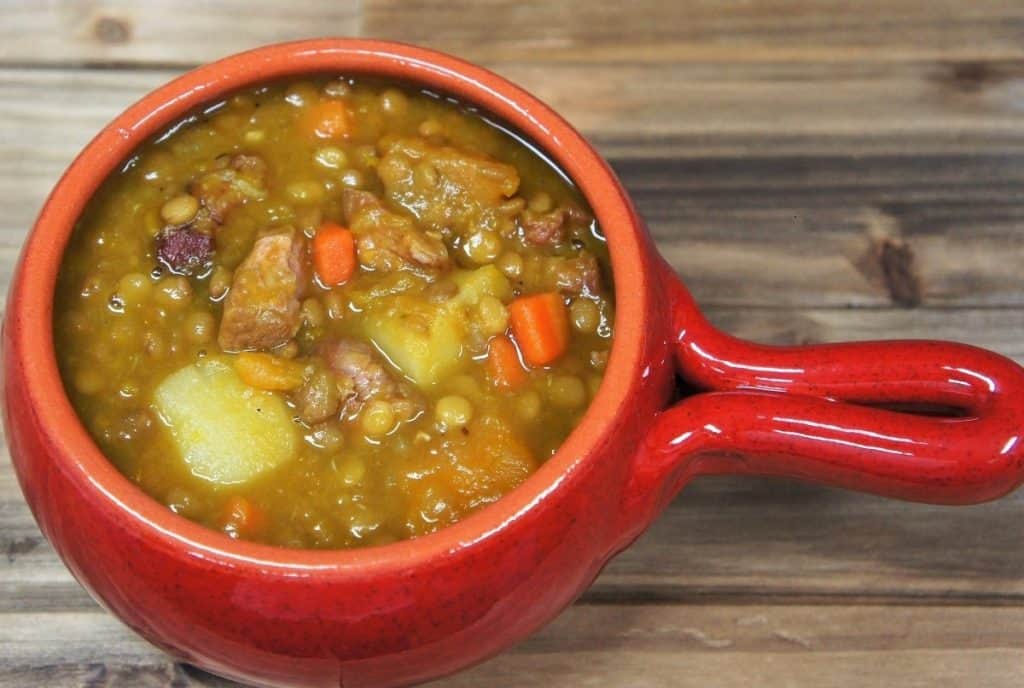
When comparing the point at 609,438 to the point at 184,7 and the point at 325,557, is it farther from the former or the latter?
the point at 184,7

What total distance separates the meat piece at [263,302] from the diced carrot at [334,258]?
1.6 inches

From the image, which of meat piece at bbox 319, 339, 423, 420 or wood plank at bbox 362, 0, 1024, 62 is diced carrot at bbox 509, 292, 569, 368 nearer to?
meat piece at bbox 319, 339, 423, 420

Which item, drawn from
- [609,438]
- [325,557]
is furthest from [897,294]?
[325,557]

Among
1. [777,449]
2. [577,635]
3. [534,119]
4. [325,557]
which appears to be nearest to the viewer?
[325,557]

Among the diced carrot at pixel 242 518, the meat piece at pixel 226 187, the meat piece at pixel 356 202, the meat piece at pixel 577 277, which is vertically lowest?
the diced carrot at pixel 242 518

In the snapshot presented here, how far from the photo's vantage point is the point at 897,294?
241 cm

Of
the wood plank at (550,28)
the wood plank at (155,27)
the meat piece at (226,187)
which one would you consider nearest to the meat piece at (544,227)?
the meat piece at (226,187)

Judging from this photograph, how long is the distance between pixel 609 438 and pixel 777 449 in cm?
24

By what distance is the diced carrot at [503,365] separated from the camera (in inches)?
70.9

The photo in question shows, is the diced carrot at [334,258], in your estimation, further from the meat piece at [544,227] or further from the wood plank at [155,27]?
the wood plank at [155,27]

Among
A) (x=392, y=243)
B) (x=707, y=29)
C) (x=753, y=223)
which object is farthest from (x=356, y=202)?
(x=707, y=29)

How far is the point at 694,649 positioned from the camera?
207cm

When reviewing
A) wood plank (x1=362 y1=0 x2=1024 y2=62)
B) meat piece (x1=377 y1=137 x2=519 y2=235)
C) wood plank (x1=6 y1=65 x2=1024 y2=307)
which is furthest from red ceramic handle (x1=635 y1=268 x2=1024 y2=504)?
wood plank (x1=362 y1=0 x2=1024 y2=62)

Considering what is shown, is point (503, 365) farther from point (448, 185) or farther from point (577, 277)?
point (448, 185)
